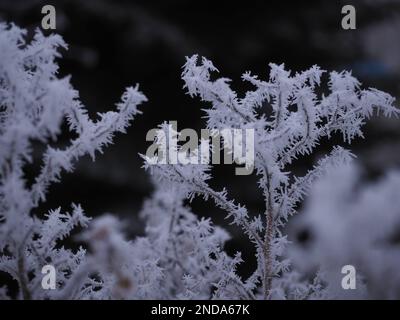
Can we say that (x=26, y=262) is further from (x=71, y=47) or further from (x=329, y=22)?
(x=329, y=22)

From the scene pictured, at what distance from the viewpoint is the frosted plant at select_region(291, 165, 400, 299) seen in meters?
1.01

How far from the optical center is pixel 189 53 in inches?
147

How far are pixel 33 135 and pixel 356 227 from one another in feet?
2.55

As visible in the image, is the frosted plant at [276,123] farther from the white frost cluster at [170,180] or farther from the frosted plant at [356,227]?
the frosted plant at [356,227]

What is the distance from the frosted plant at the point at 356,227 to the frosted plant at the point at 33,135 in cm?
53

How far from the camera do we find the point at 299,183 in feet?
4.57

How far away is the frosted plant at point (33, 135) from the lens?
3.67 feet

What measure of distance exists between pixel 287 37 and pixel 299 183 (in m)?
2.62

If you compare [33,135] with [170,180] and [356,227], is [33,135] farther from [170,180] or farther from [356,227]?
[356,227]

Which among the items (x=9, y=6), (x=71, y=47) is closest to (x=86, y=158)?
(x=71, y=47)

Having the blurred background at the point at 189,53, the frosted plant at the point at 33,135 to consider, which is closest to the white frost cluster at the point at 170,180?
the frosted plant at the point at 33,135

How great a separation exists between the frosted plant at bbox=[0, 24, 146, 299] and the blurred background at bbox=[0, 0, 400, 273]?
2.39m

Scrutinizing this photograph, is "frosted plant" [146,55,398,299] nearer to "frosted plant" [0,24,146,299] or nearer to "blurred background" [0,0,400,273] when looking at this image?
"frosted plant" [0,24,146,299]
